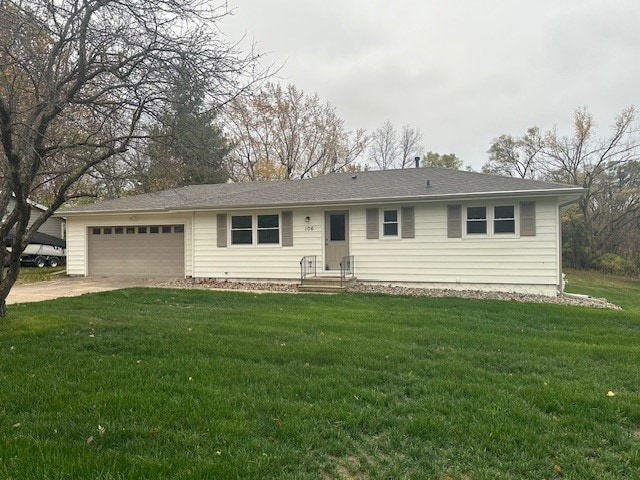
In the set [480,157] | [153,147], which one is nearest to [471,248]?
[153,147]

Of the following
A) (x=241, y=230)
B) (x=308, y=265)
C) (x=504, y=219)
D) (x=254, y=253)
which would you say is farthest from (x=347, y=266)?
(x=504, y=219)

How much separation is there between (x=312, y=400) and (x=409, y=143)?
37.3 m

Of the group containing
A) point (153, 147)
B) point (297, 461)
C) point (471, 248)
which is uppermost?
point (153, 147)

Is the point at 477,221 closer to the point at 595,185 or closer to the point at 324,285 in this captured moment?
the point at 324,285

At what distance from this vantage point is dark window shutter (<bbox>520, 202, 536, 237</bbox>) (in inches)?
467

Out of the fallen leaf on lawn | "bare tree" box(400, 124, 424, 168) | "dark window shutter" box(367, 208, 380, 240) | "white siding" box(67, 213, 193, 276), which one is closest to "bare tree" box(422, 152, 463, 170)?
"bare tree" box(400, 124, 424, 168)

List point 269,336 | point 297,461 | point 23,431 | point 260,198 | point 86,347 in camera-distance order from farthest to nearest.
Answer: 1. point 260,198
2. point 269,336
3. point 86,347
4. point 23,431
5. point 297,461

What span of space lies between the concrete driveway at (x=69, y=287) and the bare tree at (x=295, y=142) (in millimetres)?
16668

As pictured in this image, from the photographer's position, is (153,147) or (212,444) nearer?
(212,444)

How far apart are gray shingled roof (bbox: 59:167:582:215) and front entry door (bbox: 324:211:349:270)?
27.8 inches

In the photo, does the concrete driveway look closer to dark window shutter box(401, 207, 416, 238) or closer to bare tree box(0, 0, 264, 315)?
bare tree box(0, 0, 264, 315)

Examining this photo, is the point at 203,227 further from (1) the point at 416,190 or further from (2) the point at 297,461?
(2) the point at 297,461

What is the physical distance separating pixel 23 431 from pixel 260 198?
38.4ft

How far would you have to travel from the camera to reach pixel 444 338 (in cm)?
648
